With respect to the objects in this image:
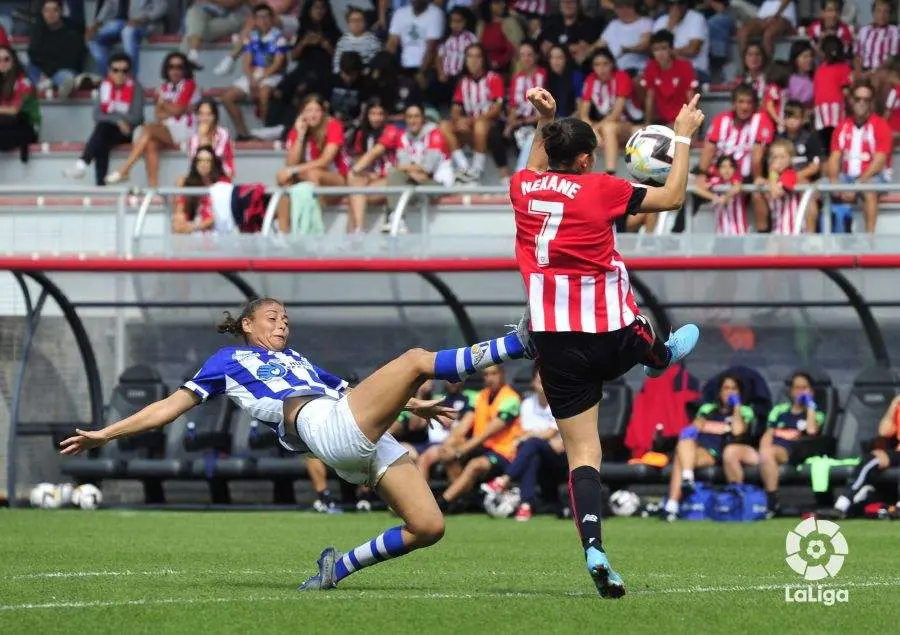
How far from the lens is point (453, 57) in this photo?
19.8 m

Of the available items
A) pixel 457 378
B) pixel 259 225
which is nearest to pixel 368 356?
pixel 259 225

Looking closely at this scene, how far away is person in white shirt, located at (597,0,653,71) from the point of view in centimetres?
1923

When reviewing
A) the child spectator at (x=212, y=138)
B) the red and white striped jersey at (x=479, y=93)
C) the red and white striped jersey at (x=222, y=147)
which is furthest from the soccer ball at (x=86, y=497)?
the red and white striped jersey at (x=479, y=93)

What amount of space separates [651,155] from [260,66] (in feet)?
43.0

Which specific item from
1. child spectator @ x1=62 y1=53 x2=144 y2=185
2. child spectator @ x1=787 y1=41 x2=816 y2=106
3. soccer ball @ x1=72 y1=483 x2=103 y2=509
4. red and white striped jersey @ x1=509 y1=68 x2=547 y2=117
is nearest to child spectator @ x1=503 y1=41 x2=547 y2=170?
red and white striped jersey @ x1=509 y1=68 x2=547 y2=117

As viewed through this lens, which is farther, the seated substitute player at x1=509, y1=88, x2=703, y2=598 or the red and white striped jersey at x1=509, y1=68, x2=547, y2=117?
the red and white striped jersey at x1=509, y1=68, x2=547, y2=117

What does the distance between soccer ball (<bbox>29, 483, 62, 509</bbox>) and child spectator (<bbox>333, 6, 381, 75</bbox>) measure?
6341 millimetres

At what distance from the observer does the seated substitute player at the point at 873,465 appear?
13820mm

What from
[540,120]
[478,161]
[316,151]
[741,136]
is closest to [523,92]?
[478,161]

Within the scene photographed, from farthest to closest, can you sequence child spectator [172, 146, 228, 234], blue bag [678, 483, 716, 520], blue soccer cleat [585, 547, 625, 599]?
child spectator [172, 146, 228, 234] → blue bag [678, 483, 716, 520] → blue soccer cleat [585, 547, 625, 599]

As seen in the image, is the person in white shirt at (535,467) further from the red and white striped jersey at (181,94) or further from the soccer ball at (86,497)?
the red and white striped jersey at (181,94)

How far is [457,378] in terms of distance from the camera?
714cm

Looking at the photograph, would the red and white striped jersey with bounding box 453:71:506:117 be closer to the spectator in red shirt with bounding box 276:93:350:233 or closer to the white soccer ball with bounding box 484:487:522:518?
the spectator in red shirt with bounding box 276:93:350:233

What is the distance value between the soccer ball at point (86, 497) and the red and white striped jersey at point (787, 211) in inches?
263
